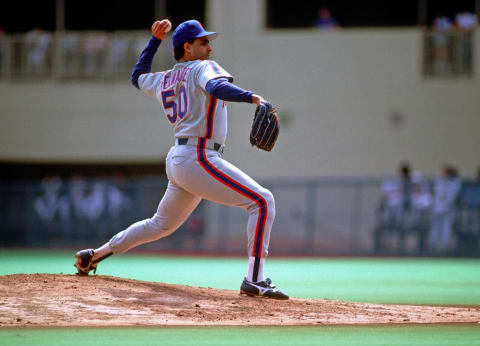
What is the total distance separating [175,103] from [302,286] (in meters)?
4.01

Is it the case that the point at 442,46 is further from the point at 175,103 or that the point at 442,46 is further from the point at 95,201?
the point at 175,103

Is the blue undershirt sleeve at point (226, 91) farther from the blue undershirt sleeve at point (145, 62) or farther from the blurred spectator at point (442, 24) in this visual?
the blurred spectator at point (442, 24)

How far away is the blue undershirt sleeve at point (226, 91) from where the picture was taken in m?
6.93

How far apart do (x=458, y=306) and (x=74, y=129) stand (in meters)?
17.5

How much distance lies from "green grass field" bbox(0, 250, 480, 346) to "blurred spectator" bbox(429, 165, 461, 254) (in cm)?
85

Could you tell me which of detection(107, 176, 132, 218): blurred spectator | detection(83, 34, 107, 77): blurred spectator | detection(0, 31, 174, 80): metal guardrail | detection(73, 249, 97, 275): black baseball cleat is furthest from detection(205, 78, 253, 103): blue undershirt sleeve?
detection(83, 34, 107, 77): blurred spectator

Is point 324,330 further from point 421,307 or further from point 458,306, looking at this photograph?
point 458,306

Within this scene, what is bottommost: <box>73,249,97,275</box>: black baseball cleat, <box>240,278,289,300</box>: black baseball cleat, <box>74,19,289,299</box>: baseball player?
<box>240,278,289,300</box>: black baseball cleat

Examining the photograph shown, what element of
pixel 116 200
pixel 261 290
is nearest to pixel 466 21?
pixel 116 200

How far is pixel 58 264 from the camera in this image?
47.8 feet

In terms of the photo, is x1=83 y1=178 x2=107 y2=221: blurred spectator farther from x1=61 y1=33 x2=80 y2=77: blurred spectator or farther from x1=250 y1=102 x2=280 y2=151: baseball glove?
x1=250 y1=102 x2=280 y2=151: baseball glove

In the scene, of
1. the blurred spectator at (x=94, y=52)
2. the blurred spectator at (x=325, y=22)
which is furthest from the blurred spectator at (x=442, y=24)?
the blurred spectator at (x=94, y=52)

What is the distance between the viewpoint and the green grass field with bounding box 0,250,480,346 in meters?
5.86

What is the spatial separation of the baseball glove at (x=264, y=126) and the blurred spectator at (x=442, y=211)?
37.7 ft
